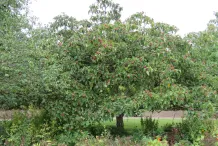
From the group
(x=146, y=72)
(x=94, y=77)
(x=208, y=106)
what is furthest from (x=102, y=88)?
(x=208, y=106)

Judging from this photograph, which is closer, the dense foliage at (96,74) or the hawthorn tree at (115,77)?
the dense foliage at (96,74)

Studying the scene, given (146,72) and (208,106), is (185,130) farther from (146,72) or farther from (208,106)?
(146,72)

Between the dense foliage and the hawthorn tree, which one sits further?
the hawthorn tree

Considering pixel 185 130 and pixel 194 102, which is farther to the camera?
pixel 185 130

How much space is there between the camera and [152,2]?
39.8 feet

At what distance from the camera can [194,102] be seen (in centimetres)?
635

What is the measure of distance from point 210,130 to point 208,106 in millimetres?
855

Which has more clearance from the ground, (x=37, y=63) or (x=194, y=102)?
(x=37, y=63)

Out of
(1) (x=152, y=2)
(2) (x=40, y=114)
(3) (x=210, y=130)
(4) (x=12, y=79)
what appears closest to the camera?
(4) (x=12, y=79)

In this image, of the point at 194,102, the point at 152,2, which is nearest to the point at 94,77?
the point at 194,102

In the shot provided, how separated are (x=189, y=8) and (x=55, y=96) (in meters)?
8.86

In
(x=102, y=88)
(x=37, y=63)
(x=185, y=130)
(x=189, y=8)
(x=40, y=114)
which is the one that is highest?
(x=189, y=8)

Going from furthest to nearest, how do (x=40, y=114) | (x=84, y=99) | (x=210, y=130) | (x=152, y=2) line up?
(x=152, y=2) → (x=40, y=114) → (x=210, y=130) → (x=84, y=99)

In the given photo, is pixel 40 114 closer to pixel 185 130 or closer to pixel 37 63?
pixel 37 63
